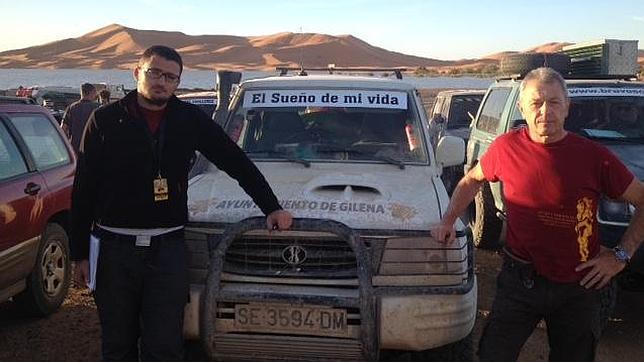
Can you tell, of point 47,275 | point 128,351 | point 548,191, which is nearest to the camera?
point 548,191

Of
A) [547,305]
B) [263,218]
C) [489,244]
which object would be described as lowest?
[489,244]

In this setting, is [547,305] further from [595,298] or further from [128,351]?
[128,351]

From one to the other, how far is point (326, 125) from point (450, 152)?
867 millimetres

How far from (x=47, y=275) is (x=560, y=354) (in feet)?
12.8

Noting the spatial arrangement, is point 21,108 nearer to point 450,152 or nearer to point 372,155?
point 372,155

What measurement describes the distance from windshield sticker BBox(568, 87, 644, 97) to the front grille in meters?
3.78

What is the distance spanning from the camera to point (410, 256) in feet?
11.0

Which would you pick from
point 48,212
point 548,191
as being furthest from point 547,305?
point 48,212

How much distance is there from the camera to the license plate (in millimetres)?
3252

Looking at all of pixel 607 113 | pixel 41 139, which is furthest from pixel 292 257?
pixel 607 113

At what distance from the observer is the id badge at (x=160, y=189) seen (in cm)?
303

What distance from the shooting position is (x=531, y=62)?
292 inches

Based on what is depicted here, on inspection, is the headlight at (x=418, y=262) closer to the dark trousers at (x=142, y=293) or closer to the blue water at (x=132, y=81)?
the dark trousers at (x=142, y=293)

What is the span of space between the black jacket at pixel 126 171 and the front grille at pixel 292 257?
42 cm
